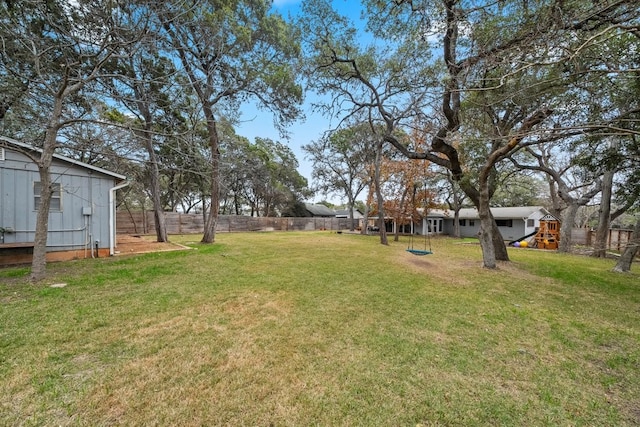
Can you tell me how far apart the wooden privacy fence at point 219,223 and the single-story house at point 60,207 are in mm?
9824

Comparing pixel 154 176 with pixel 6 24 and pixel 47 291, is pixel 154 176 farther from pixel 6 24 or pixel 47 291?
pixel 47 291

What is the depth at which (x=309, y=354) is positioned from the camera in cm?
Result: 260

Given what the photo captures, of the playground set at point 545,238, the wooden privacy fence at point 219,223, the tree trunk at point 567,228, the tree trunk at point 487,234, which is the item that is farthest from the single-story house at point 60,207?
the playground set at point 545,238

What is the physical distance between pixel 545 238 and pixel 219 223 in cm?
2161

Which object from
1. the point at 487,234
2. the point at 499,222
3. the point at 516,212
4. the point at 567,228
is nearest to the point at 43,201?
the point at 487,234

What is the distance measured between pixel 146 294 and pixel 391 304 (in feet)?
13.0

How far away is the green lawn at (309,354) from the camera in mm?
1870

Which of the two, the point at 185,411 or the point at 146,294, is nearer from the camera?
the point at 185,411

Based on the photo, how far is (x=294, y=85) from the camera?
32.1 feet

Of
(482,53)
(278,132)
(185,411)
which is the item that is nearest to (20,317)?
(185,411)

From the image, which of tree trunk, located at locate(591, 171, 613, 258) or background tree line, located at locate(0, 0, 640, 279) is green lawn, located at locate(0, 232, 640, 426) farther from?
tree trunk, located at locate(591, 171, 613, 258)

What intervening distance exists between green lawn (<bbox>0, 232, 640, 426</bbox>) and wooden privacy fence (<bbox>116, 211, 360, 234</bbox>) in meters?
12.4

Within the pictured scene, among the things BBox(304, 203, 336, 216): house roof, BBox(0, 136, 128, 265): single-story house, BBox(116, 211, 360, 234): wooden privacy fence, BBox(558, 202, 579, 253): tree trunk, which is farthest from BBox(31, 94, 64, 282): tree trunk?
BBox(304, 203, 336, 216): house roof

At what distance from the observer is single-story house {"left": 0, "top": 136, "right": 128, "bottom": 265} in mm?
6105
